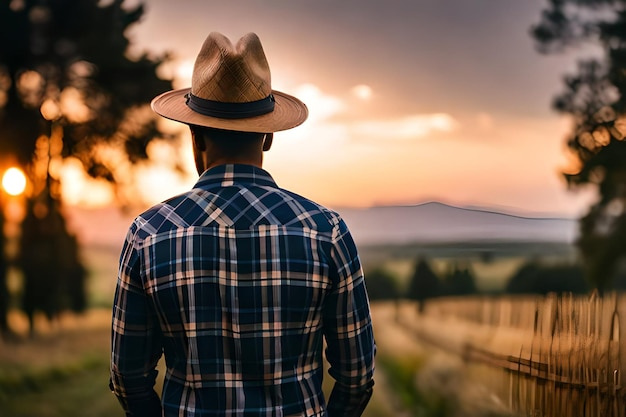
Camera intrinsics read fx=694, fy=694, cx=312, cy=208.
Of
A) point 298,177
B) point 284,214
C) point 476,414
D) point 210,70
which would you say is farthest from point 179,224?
point 476,414

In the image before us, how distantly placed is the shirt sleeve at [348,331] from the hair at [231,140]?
0.23 meters

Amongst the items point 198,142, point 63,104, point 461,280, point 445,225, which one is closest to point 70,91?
point 63,104

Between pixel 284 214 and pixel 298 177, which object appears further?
pixel 298 177

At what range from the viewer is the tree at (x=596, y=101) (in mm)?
3068

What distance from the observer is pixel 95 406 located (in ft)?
10.6

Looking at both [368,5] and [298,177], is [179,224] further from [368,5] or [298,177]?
[368,5]

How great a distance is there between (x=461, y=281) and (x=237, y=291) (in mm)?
2077

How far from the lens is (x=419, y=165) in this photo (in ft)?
10.3

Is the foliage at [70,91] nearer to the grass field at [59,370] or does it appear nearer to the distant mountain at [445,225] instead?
the grass field at [59,370]

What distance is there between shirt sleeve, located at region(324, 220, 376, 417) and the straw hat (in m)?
0.26

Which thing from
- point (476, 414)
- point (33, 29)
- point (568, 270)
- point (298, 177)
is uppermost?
point (33, 29)

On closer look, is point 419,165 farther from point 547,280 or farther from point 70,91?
point 70,91

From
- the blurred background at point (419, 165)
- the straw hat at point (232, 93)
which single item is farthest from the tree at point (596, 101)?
the straw hat at point (232, 93)

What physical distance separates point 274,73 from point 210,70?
182cm
